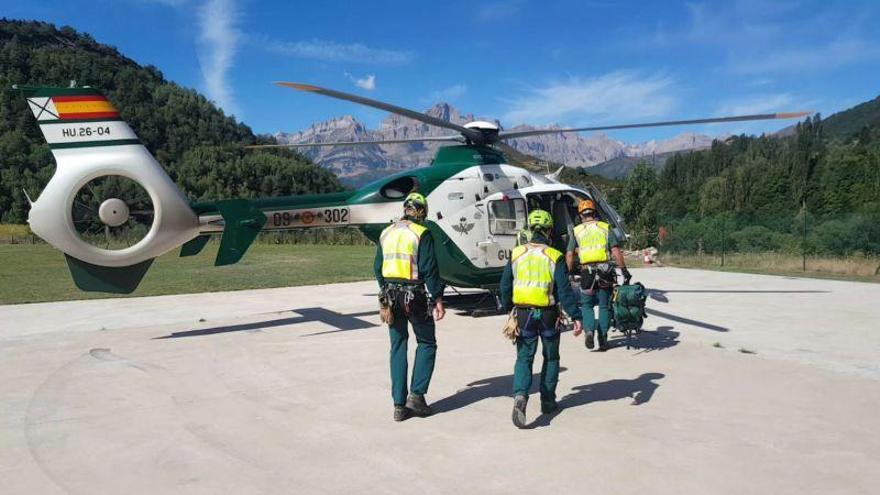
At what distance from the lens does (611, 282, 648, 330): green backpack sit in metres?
8.52

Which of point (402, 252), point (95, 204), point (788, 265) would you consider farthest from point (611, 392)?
point (788, 265)

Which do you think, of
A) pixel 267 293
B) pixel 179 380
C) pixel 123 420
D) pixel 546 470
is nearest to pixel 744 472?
pixel 546 470

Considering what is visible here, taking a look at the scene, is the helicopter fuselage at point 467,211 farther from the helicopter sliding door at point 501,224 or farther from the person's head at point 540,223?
the person's head at point 540,223

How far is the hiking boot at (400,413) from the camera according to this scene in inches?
221

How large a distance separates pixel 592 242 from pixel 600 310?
0.96m

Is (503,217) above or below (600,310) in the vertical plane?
above

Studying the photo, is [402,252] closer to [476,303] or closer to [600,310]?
[600,310]

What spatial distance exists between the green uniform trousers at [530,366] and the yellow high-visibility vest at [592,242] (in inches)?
124

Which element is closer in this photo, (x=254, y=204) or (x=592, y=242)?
(x=592, y=242)

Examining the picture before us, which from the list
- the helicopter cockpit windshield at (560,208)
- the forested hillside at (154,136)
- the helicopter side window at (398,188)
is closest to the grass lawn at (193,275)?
the helicopter side window at (398,188)

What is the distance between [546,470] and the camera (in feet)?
14.7

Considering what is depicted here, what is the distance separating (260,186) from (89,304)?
69264 mm

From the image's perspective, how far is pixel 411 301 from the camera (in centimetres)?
575

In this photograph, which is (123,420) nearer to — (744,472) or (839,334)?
(744,472)
